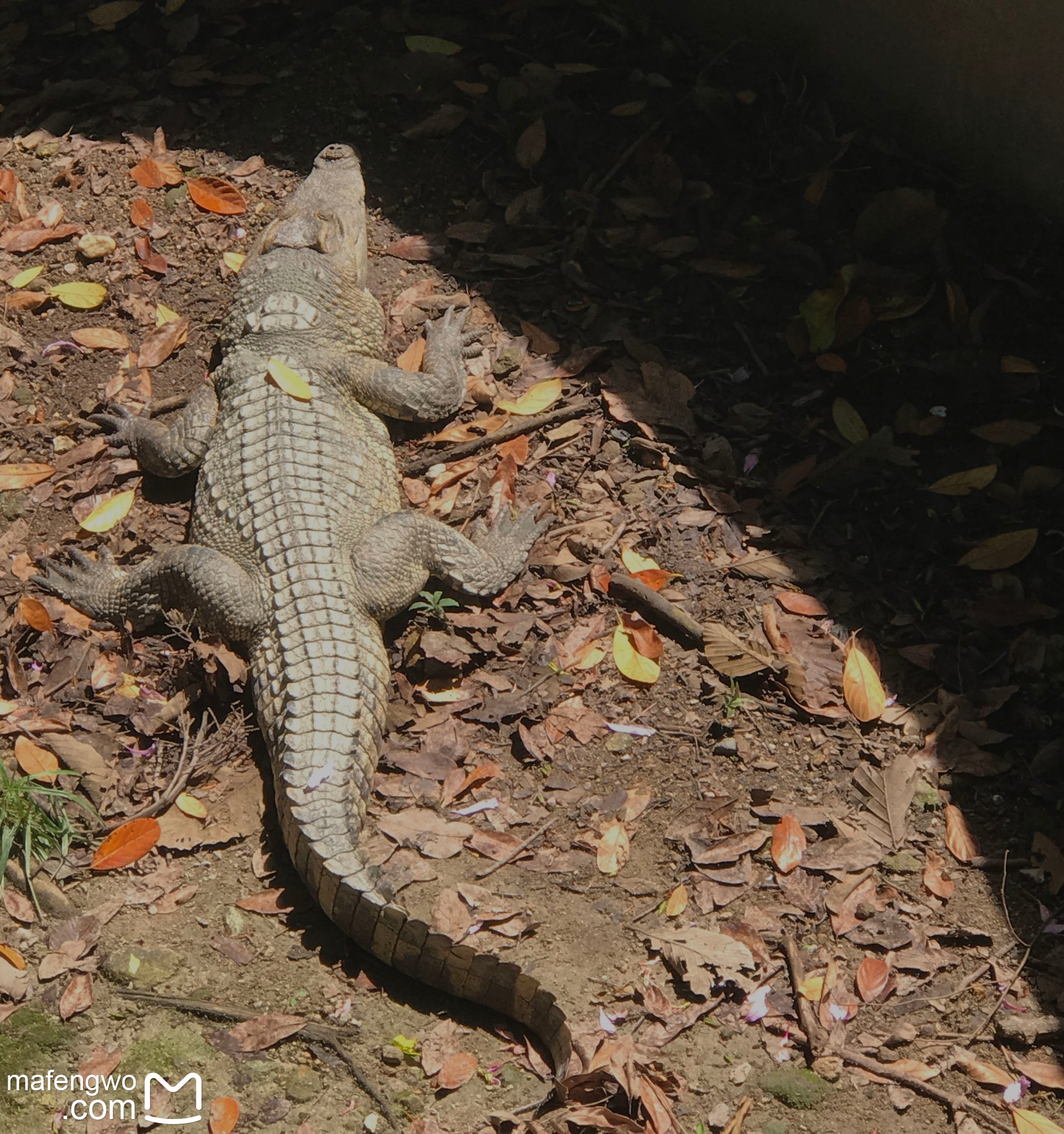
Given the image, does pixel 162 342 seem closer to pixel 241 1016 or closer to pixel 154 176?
pixel 154 176

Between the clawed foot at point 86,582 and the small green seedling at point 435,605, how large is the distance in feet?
3.51

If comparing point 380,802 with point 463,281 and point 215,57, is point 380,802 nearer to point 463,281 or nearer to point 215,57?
point 463,281

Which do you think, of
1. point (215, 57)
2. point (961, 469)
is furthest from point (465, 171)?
point (961, 469)

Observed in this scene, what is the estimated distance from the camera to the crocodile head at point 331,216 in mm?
4555

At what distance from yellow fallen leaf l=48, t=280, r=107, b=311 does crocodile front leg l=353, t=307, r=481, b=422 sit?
1.35m

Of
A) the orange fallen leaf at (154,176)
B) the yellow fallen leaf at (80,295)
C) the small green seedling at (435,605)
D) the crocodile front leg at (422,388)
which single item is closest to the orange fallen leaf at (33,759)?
the small green seedling at (435,605)

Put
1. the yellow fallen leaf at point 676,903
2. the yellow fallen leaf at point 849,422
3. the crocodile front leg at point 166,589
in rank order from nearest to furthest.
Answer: the yellow fallen leaf at point 676,903 → the crocodile front leg at point 166,589 → the yellow fallen leaf at point 849,422

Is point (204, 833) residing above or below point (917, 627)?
below

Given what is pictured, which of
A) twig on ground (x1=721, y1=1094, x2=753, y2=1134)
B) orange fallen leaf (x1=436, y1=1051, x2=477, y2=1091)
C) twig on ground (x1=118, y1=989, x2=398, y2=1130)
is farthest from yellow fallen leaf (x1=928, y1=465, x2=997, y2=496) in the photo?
twig on ground (x1=118, y1=989, x2=398, y2=1130)

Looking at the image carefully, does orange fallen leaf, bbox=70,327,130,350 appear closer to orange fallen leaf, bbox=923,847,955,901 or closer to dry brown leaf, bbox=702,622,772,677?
dry brown leaf, bbox=702,622,772,677

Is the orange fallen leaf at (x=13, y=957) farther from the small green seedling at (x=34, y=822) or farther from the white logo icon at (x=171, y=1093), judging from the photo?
the white logo icon at (x=171, y=1093)

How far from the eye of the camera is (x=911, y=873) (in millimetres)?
3160

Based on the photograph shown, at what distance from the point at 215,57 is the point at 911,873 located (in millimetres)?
4986

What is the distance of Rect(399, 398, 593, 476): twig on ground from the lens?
Result: 4234mm
